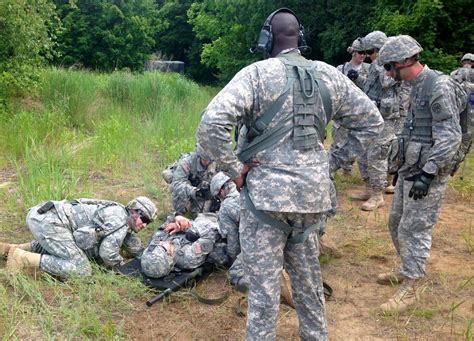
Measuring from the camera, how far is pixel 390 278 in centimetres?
410

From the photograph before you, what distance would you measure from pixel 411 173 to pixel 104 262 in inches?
96.5

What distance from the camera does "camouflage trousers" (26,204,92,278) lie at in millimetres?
3889

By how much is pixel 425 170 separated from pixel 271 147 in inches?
54.9

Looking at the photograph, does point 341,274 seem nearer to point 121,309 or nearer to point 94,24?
point 121,309

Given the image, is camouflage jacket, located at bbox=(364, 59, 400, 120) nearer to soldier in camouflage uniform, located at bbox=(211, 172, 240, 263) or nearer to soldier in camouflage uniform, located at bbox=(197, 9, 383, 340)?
soldier in camouflage uniform, located at bbox=(211, 172, 240, 263)

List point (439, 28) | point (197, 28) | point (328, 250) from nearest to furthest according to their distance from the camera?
point (328, 250)
point (439, 28)
point (197, 28)

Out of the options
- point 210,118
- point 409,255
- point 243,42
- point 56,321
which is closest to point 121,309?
point 56,321

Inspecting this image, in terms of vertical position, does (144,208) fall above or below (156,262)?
above

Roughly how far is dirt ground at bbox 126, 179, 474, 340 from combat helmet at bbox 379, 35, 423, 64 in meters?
1.73

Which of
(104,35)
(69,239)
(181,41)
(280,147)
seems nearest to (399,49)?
Result: (280,147)

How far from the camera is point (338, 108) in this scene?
261 centimetres

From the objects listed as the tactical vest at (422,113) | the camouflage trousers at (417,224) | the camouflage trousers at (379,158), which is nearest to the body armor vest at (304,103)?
the tactical vest at (422,113)

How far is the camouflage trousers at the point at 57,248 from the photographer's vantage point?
3889 millimetres

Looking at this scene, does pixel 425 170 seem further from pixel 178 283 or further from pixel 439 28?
pixel 439 28
